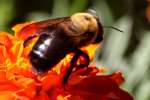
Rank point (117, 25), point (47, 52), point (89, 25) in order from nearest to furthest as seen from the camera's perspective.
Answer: point (47, 52)
point (89, 25)
point (117, 25)

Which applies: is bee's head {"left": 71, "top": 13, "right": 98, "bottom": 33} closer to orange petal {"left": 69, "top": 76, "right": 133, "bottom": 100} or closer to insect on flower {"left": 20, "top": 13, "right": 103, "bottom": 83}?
insect on flower {"left": 20, "top": 13, "right": 103, "bottom": 83}

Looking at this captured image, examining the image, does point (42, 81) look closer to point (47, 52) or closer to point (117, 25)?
point (47, 52)

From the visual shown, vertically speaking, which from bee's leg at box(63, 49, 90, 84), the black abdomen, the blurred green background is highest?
the black abdomen

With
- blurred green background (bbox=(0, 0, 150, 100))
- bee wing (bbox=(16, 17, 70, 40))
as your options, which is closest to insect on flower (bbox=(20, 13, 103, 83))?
bee wing (bbox=(16, 17, 70, 40))

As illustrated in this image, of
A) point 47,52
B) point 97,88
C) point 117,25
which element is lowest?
point 117,25

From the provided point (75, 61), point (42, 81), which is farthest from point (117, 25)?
point (42, 81)

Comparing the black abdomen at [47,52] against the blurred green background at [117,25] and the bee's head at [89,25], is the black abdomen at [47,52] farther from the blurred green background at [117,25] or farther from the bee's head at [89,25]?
the blurred green background at [117,25]
